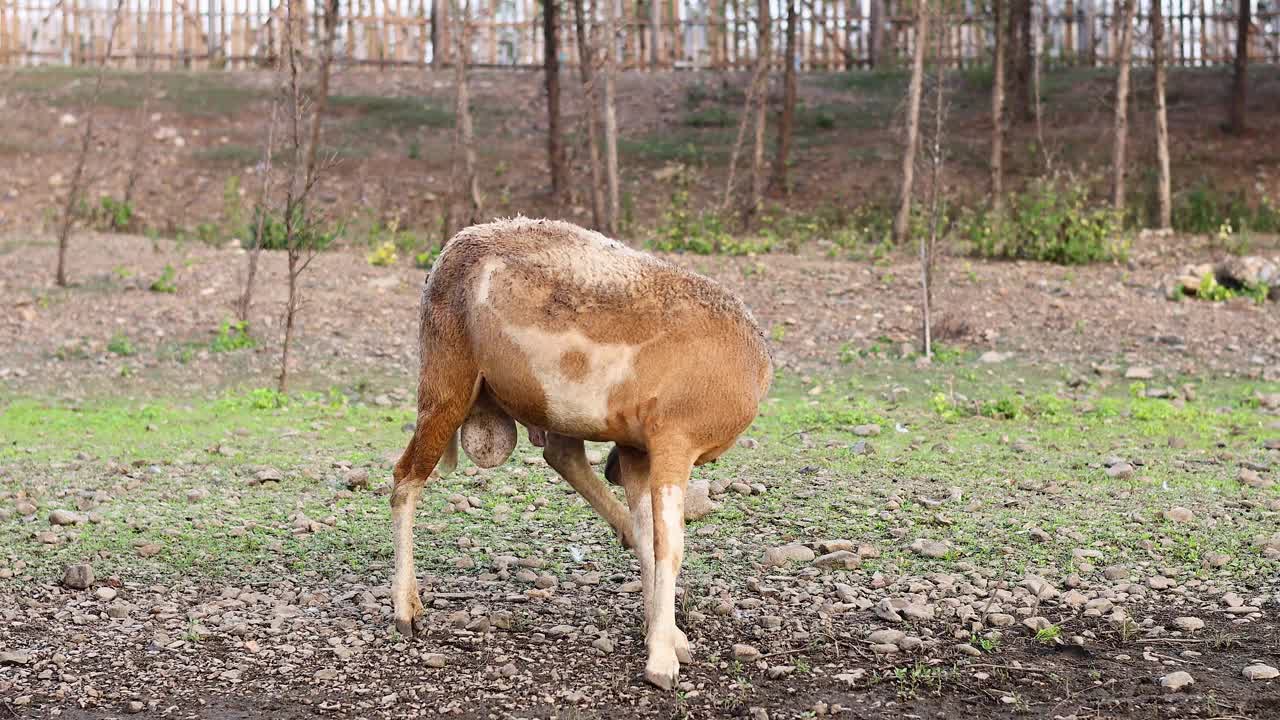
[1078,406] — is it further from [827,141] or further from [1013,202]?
[827,141]

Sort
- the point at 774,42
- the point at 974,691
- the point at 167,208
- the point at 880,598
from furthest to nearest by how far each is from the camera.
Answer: the point at 774,42 → the point at 167,208 → the point at 880,598 → the point at 974,691

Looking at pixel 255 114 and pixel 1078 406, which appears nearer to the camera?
pixel 1078 406

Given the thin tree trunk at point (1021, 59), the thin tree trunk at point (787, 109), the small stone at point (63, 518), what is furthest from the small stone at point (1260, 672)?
the thin tree trunk at point (1021, 59)

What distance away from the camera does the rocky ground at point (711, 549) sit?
17.0 feet

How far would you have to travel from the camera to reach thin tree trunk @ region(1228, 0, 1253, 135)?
76.8 feet

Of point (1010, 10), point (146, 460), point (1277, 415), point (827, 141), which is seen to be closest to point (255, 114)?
point (827, 141)

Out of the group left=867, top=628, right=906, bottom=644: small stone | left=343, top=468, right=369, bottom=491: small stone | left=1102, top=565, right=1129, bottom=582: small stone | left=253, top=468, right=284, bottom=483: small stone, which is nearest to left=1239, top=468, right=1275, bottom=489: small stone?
left=1102, top=565, right=1129, bottom=582: small stone

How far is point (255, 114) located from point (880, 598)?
21.5m

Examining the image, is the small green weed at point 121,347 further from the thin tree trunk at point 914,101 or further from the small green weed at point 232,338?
the thin tree trunk at point 914,101

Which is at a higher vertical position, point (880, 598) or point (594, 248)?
point (594, 248)

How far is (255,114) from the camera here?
25328 mm

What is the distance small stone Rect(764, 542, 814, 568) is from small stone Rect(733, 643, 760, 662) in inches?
45.6

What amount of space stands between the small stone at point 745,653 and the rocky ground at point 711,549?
0.06 feet

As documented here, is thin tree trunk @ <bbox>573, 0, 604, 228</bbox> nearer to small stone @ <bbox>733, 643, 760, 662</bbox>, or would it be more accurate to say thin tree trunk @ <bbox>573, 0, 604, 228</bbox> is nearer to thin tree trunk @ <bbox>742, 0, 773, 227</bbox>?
thin tree trunk @ <bbox>742, 0, 773, 227</bbox>
